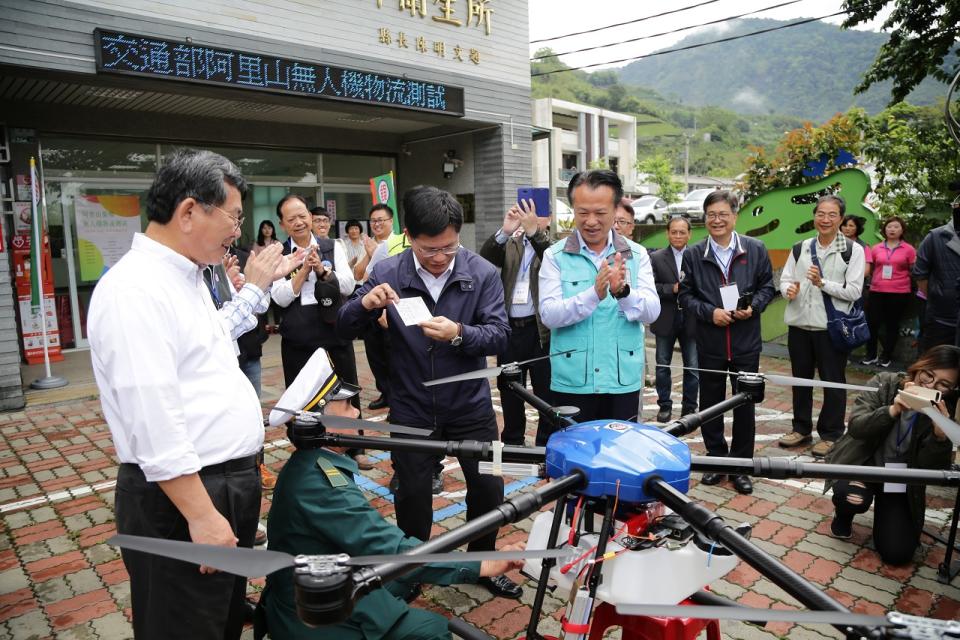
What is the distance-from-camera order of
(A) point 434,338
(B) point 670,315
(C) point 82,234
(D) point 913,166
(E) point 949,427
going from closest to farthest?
(E) point 949,427 < (A) point 434,338 < (B) point 670,315 < (D) point 913,166 < (C) point 82,234

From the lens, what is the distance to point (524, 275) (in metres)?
4.88

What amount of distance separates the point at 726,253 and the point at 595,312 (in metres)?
2.05

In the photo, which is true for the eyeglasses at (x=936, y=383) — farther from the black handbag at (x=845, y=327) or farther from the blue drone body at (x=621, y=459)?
the blue drone body at (x=621, y=459)

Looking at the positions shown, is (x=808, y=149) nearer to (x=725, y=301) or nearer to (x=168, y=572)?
(x=725, y=301)

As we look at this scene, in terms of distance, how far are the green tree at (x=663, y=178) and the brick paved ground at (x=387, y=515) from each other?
130ft

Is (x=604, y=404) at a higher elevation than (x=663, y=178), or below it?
below

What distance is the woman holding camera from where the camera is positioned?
11.7 feet

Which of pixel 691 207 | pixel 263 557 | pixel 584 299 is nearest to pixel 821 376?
pixel 584 299

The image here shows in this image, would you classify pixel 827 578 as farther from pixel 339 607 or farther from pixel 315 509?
pixel 339 607

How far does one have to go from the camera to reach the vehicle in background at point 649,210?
1305 inches

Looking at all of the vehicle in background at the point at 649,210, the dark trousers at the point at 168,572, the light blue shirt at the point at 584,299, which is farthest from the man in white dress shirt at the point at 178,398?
the vehicle in background at the point at 649,210

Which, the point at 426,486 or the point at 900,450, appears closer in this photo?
the point at 426,486

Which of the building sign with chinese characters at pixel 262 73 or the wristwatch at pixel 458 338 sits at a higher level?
the building sign with chinese characters at pixel 262 73

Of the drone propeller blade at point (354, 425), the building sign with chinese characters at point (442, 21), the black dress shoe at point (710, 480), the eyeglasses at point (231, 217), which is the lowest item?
the black dress shoe at point (710, 480)
